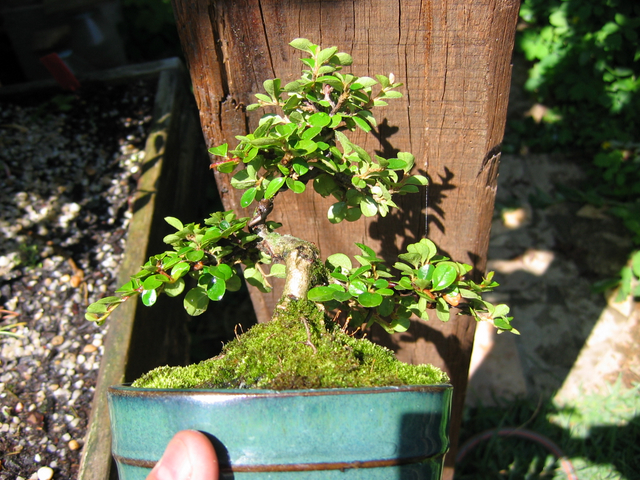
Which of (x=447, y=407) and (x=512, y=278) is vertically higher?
(x=447, y=407)

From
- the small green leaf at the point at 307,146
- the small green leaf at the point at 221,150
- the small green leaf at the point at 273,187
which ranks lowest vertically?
the small green leaf at the point at 273,187

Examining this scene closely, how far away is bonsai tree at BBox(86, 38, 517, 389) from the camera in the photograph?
2.88 feet

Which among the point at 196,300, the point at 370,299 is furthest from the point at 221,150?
the point at 370,299

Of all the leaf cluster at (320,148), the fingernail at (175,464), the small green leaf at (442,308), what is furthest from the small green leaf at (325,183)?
the fingernail at (175,464)

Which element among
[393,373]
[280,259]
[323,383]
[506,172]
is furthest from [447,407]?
[506,172]

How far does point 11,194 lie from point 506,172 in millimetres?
3201

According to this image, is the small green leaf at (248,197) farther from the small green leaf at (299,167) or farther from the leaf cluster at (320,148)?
the small green leaf at (299,167)

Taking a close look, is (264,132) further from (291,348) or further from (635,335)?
(635,335)

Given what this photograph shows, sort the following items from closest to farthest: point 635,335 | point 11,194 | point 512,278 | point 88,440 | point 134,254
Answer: point 88,440
point 134,254
point 11,194
point 635,335
point 512,278

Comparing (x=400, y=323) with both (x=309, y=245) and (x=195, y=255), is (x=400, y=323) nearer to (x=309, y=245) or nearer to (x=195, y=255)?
(x=309, y=245)

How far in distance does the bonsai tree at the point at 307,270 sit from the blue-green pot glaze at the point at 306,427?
0.19 feet

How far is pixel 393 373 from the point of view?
0.88 metres

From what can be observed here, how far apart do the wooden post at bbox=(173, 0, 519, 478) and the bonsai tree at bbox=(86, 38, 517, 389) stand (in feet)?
0.58

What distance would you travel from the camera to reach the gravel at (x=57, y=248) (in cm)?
170
